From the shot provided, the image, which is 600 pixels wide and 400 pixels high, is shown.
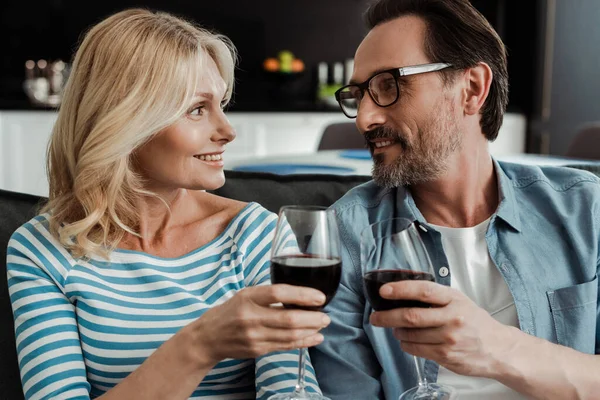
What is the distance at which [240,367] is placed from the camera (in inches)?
55.9

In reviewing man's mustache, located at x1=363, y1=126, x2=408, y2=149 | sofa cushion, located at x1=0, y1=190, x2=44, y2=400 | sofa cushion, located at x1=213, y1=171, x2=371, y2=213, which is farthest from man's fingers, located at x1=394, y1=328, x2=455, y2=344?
sofa cushion, located at x1=0, y1=190, x2=44, y2=400

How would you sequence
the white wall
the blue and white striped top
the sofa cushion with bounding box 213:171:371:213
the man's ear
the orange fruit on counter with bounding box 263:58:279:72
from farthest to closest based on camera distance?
the orange fruit on counter with bounding box 263:58:279:72 < the white wall < the sofa cushion with bounding box 213:171:371:213 < the man's ear < the blue and white striped top

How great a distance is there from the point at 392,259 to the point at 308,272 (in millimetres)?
130

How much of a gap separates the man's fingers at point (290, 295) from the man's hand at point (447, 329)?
0.35ft

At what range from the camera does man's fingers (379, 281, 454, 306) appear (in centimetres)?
103

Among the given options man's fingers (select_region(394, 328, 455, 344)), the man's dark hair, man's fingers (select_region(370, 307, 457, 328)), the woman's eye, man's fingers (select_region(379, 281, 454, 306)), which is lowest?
man's fingers (select_region(394, 328, 455, 344))

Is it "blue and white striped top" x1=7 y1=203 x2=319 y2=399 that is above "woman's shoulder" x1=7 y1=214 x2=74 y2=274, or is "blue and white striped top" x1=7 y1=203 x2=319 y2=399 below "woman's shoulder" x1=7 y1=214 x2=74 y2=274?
below

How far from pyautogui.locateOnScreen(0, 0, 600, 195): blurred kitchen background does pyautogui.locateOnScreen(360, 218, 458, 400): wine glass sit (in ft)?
13.5

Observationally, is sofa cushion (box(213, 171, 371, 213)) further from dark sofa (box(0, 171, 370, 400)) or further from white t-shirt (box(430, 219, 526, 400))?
white t-shirt (box(430, 219, 526, 400))

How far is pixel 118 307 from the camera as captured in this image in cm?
140

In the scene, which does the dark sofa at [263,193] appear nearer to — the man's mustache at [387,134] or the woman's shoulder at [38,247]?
the woman's shoulder at [38,247]

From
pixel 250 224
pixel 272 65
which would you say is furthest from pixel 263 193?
pixel 272 65

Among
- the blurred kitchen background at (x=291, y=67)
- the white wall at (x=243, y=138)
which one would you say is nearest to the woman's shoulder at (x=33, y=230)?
the white wall at (x=243, y=138)

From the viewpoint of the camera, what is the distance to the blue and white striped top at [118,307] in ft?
4.40
